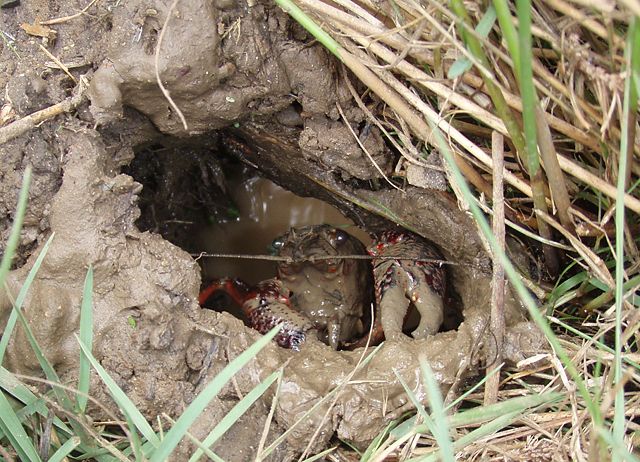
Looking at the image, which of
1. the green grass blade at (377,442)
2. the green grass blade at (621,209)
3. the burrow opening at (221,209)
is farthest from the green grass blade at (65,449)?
the green grass blade at (621,209)

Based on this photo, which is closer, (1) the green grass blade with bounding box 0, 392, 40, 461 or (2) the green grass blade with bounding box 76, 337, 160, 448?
(2) the green grass blade with bounding box 76, 337, 160, 448

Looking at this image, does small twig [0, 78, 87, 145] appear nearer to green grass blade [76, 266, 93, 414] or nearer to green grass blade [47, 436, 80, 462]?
green grass blade [76, 266, 93, 414]

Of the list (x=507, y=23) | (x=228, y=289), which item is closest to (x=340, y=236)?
A: (x=228, y=289)

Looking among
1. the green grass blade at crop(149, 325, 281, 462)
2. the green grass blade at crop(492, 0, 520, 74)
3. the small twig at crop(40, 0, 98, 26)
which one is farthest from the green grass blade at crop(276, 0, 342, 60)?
the green grass blade at crop(149, 325, 281, 462)

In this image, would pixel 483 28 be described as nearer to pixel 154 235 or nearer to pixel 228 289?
pixel 154 235

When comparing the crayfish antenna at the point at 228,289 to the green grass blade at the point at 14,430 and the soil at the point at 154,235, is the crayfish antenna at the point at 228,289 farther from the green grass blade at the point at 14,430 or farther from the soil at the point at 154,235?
the green grass blade at the point at 14,430

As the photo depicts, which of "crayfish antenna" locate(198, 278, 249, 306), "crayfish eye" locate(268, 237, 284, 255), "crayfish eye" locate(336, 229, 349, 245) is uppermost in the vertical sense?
"crayfish eye" locate(336, 229, 349, 245)
